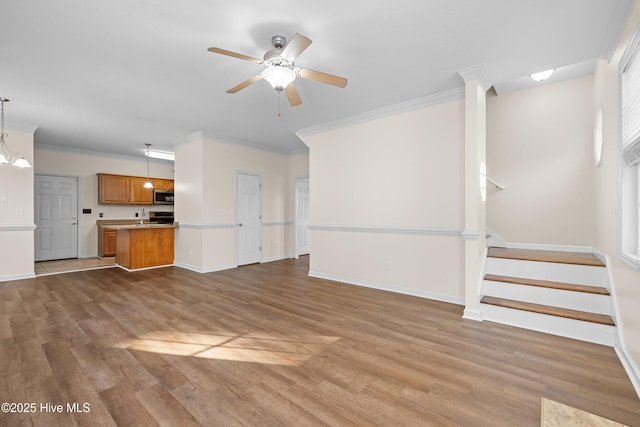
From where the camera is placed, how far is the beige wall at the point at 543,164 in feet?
13.1

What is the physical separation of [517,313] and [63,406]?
3956 mm

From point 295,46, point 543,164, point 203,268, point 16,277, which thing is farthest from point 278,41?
point 16,277

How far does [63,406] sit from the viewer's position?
181 cm

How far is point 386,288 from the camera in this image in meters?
4.39

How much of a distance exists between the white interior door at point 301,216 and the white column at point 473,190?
15.1 ft

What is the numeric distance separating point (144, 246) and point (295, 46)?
5584 mm

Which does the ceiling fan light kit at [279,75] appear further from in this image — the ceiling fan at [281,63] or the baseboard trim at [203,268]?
the baseboard trim at [203,268]

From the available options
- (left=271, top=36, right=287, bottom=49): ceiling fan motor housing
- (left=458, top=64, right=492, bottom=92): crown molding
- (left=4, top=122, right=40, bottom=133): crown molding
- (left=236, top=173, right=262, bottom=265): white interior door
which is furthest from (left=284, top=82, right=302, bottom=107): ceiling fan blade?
(left=4, top=122, right=40, bottom=133): crown molding

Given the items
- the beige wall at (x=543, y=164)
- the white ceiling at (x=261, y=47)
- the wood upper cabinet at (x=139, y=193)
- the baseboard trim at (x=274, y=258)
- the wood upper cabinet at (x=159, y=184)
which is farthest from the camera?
the wood upper cabinet at (x=159, y=184)

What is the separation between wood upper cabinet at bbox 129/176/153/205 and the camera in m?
7.84

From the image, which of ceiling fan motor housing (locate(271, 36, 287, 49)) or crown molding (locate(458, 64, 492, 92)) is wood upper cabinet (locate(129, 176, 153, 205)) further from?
crown molding (locate(458, 64, 492, 92))

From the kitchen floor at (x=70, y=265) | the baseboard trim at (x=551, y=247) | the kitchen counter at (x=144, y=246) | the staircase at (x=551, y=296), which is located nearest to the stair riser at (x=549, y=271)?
the staircase at (x=551, y=296)

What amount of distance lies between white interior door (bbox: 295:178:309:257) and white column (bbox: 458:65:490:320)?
4.60 m

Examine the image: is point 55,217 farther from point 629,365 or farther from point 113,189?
point 629,365
